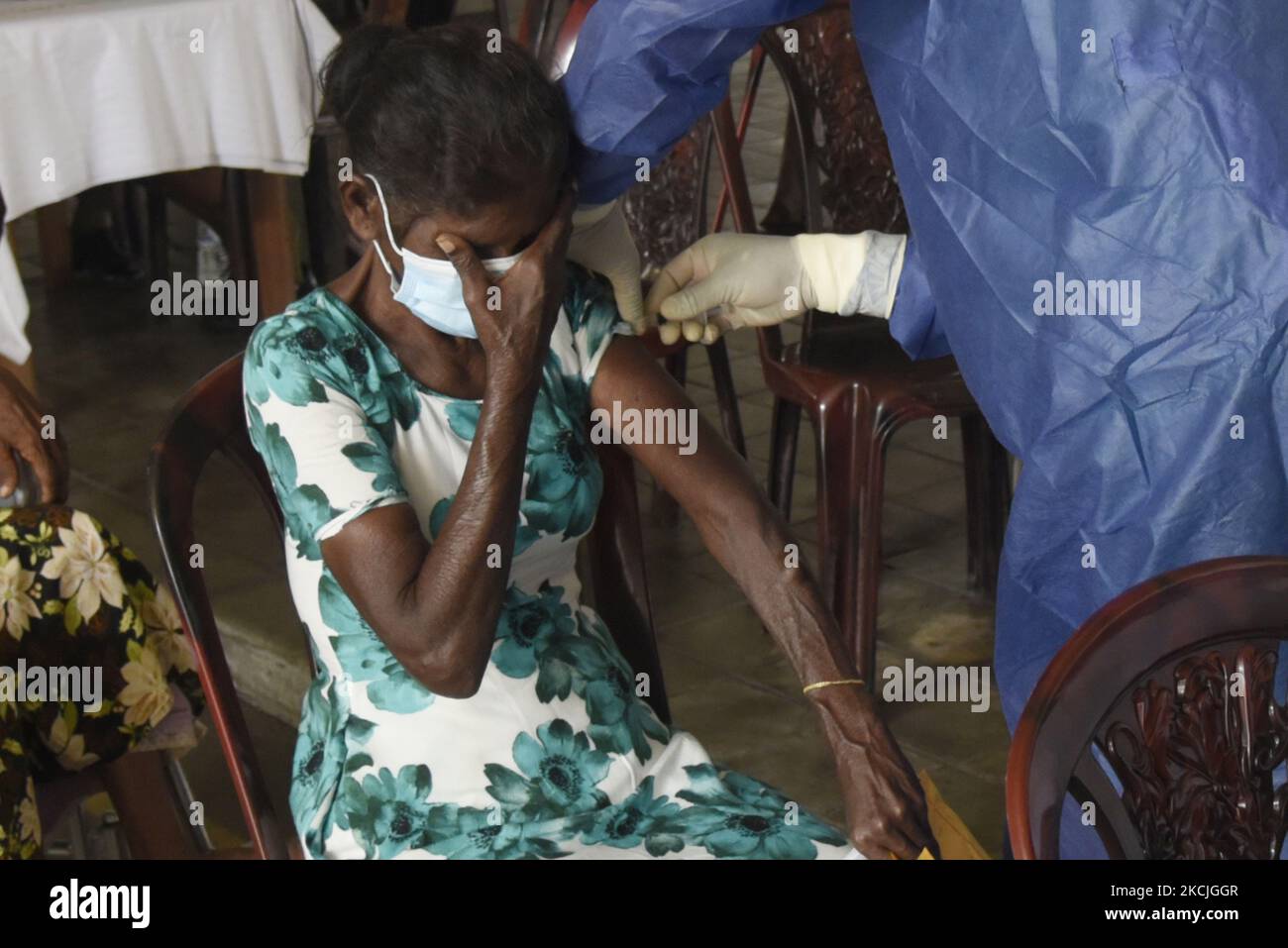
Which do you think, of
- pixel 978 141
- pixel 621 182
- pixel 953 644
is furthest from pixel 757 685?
pixel 978 141

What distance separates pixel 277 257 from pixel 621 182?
7.28ft

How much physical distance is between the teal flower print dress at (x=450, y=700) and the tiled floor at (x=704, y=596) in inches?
38.6

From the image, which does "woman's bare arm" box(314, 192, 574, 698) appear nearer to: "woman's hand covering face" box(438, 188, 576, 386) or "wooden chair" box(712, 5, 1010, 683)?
"woman's hand covering face" box(438, 188, 576, 386)

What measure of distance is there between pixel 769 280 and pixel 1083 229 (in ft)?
1.75

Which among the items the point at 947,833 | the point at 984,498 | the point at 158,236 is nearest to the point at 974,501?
the point at 984,498

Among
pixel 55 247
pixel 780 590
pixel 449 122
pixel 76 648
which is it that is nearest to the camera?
pixel 449 122

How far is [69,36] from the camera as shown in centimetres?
304

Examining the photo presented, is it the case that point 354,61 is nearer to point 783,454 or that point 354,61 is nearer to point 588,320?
point 588,320

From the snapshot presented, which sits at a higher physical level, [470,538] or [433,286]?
[433,286]

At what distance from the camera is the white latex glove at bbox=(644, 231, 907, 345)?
5.79ft

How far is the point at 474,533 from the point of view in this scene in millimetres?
1448
